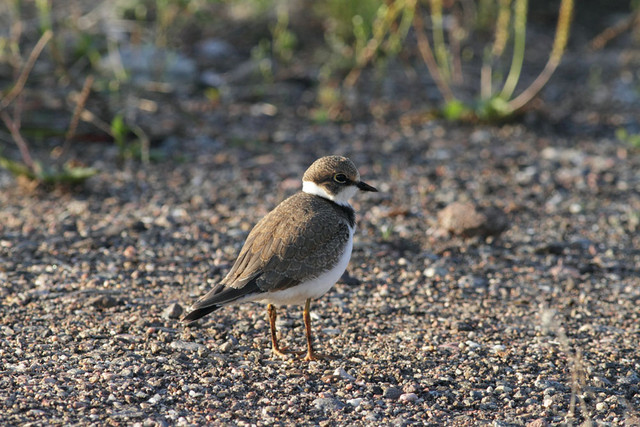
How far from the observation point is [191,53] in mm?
9664

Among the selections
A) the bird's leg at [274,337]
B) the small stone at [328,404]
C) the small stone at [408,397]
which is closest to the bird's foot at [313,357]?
the bird's leg at [274,337]

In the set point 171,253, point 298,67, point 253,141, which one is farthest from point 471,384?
point 298,67

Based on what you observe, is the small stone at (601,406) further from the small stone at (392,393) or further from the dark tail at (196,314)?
the dark tail at (196,314)

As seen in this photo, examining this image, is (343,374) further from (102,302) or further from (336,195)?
(102,302)

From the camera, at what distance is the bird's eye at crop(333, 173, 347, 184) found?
15.0ft

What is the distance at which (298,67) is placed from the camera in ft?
30.8

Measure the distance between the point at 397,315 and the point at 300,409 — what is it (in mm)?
1274

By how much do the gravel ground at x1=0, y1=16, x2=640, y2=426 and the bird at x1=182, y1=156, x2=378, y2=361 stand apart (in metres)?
0.36

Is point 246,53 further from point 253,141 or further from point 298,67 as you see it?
point 253,141

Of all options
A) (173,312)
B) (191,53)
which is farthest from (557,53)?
(173,312)

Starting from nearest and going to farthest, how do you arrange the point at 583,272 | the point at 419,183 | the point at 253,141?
1. the point at 583,272
2. the point at 419,183
3. the point at 253,141

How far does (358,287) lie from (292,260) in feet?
3.81

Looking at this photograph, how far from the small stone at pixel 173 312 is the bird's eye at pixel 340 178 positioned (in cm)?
118

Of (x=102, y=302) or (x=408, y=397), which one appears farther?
(x=102, y=302)
